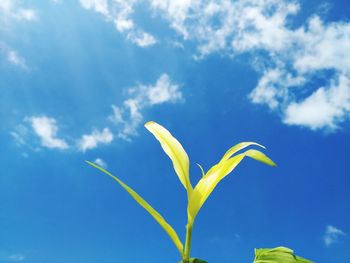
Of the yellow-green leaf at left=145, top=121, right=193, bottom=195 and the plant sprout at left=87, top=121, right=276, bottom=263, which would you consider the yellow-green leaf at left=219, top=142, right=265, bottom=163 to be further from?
the yellow-green leaf at left=145, top=121, right=193, bottom=195

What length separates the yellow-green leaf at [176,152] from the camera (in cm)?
147

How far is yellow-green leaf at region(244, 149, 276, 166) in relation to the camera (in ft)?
4.37

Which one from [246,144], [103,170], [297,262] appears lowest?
[297,262]

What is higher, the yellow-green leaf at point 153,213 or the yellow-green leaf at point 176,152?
the yellow-green leaf at point 176,152

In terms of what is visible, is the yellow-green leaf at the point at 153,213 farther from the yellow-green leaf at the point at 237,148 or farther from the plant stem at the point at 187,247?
the yellow-green leaf at the point at 237,148

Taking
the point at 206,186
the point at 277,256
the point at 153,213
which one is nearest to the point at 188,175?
the point at 206,186

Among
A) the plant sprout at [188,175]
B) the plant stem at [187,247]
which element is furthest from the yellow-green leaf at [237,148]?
the plant stem at [187,247]

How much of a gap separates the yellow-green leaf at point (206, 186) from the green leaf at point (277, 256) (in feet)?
0.89

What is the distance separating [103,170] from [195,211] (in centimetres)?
37

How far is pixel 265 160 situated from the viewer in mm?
1338

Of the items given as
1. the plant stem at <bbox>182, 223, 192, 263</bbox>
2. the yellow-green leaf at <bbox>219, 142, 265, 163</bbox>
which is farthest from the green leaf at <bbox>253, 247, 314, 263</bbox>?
the yellow-green leaf at <bbox>219, 142, 265, 163</bbox>

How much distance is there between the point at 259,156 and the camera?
4.45ft

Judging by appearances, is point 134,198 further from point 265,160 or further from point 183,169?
point 265,160

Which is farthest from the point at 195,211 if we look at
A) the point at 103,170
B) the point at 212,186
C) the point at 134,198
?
the point at 103,170
